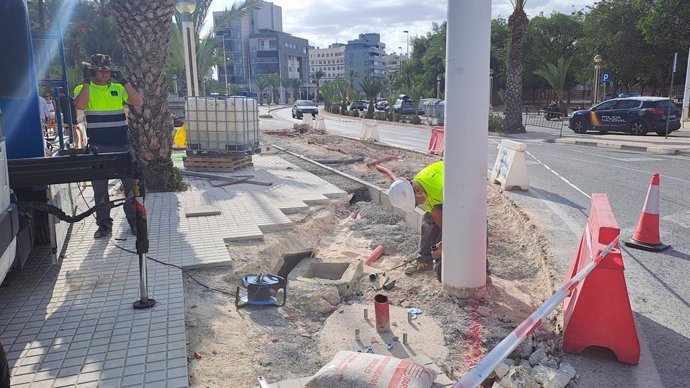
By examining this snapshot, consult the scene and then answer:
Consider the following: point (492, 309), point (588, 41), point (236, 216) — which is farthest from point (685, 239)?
point (588, 41)

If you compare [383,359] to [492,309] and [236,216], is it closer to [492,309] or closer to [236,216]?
[492,309]

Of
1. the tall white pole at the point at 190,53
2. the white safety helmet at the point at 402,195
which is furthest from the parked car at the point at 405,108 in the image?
the white safety helmet at the point at 402,195

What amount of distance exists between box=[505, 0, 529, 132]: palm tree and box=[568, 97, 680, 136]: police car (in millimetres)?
Result: 3060

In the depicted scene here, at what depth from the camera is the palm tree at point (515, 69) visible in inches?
928

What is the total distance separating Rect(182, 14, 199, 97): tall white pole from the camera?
43.5 ft

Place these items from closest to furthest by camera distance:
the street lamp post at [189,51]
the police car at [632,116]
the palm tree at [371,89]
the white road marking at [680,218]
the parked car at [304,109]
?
the white road marking at [680,218]
the street lamp post at [189,51]
the police car at [632,116]
the palm tree at [371,89]
the parked car at [304,109]

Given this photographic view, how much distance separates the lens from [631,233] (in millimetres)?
6555

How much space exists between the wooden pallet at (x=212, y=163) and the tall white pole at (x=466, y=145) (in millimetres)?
7587

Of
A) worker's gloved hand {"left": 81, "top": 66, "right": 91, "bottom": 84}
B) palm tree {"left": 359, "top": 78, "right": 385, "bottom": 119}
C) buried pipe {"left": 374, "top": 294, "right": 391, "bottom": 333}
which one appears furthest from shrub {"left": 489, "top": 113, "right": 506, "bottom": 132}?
buried pipe {"left": 374, "top": 294, "right": 391, "bottom": 333}

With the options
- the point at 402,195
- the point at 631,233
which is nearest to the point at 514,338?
the point at 402,195

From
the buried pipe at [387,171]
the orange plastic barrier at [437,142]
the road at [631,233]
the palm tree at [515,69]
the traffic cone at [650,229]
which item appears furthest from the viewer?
the palm tree at [515,69]

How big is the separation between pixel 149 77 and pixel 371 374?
25.4 feet

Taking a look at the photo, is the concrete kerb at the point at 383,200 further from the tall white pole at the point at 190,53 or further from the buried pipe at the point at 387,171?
the tall white pole at the point at 190,53

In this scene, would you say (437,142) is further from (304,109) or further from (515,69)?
(304,109)
